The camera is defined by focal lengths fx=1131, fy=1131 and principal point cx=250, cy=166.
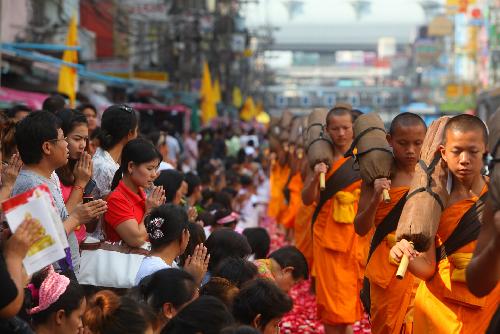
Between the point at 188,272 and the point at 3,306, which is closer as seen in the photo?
the point at 3,306

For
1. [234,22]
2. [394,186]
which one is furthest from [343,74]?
[394,186]

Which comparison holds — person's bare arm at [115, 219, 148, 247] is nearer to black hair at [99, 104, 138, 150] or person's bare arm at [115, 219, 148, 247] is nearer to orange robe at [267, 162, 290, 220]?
black hair at [99, 104, 138, 150]

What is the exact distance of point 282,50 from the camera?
139 metres

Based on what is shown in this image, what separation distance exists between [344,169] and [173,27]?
84.5ft

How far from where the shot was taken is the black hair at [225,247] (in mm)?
7176

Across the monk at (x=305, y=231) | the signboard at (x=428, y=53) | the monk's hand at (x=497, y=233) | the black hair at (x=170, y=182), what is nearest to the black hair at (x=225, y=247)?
the black hair at (x=170, y=182)

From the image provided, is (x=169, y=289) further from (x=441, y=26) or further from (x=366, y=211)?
(x=441, y=26)

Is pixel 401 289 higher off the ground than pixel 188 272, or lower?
lower

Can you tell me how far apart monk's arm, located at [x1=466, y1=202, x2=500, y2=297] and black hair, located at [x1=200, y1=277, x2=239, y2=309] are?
61.9 inches

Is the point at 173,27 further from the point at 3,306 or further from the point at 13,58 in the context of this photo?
the point at 3,306

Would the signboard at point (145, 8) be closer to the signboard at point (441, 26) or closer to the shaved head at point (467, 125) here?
the shaved head at point (467, 125)

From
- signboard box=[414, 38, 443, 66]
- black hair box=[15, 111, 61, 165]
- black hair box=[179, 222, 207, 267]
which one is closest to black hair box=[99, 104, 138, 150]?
black hair box=[179, 222, 207, 267]

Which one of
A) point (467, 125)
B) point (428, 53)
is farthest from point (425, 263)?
point (428, 53)

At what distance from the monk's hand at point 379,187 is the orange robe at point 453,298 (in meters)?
1.13
